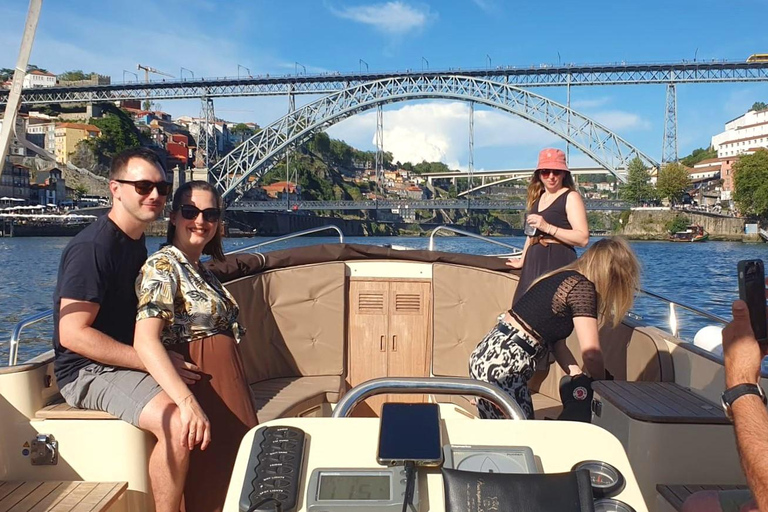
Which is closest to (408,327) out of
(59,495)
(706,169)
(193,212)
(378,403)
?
(378,403)

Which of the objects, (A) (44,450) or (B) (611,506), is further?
(A) (44,450)

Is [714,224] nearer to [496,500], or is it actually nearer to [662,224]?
[662,224]

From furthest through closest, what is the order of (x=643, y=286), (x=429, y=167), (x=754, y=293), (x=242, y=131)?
(x=242, y=131) → (x=429, y=167) → (x=643, y=286) → (x=754, y=293)

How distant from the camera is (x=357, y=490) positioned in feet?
3.02

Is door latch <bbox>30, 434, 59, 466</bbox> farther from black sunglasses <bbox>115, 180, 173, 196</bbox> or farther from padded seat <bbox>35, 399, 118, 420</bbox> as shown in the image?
black sunglasses <bbox>115, 180, 173, 196</bbox>

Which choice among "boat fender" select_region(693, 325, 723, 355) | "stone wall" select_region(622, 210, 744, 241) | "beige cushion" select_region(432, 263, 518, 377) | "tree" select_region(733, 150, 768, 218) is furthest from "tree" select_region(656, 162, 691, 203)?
"beige cushion" select_region(432, 263, 518, 377)

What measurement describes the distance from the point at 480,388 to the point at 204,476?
75cm

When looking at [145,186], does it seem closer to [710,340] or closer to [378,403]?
[378,403]

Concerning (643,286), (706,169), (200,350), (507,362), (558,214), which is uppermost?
(706,169)

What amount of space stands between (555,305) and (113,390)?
1139 mm

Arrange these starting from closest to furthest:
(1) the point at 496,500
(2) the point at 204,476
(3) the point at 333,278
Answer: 1. (1) the point at 496,500
2. (2) the point at 204,476
3. (3) the point at 333,278

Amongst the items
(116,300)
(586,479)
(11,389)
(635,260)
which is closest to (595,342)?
(635,260)

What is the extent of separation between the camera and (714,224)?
39.9 metres

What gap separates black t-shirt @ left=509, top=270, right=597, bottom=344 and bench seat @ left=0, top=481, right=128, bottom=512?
3.67 feet
